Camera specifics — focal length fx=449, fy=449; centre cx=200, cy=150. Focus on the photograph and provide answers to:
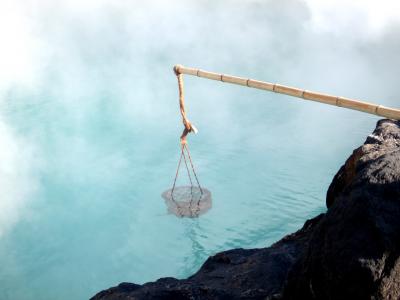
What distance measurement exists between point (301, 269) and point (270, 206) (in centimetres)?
456

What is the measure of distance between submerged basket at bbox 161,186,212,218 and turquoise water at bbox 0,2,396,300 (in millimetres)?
507

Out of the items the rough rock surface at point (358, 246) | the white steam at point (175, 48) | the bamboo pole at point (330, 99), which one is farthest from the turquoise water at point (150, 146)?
the rough rock surface at point (358, 246)

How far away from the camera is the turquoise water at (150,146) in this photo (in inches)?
209

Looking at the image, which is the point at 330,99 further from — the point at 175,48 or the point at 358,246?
the point at 175,48

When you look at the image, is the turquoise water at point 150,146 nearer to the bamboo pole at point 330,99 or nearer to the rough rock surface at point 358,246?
the bamboo pole at point 330,99

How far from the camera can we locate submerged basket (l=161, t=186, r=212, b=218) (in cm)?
500

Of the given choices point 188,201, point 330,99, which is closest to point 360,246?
point 330,99

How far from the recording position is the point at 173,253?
5301mm

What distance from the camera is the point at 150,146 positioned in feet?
26.8

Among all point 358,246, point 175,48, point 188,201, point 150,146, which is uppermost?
point 175,48

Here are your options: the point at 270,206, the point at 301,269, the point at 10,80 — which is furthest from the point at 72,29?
the point at 301,269

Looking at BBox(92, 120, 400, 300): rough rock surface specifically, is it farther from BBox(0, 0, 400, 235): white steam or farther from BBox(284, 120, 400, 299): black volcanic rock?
BBox(0, 0, 400, 235): white steam

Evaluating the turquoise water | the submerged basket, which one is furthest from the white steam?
the submerged basket

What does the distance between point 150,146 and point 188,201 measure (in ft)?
10.2
